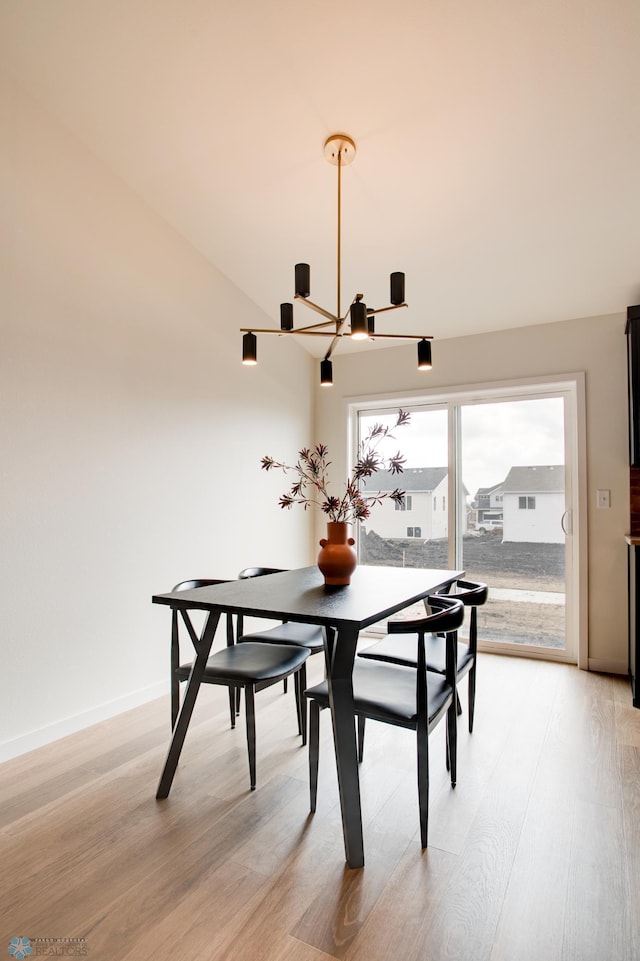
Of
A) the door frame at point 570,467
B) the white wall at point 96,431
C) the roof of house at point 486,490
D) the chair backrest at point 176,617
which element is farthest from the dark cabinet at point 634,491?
the white wall at point 96,431

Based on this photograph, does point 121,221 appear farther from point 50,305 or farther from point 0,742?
point 0,742

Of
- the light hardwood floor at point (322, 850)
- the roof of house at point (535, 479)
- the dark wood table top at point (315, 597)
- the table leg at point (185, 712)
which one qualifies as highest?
the roof of house at point (535, 479)

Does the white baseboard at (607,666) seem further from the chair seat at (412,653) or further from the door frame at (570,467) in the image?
the chair seat at (412,653)

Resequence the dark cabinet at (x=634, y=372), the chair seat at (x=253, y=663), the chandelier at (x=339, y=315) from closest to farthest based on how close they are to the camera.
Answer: the chandelier at (x=339, y=315), the chair seat at (x=253, y=663), the dark cabinet at (x=634, y=372)

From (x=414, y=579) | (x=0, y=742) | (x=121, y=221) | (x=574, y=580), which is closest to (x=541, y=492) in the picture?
(x=574, y=580)

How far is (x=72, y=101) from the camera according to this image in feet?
8.40

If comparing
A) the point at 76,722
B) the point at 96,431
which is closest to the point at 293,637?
the point at 76,722

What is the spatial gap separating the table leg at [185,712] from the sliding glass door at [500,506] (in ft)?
7.80

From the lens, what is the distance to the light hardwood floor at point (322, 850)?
137 centimetres

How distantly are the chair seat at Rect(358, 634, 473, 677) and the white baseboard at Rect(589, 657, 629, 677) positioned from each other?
1.48 meters

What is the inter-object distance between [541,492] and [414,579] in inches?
71.3

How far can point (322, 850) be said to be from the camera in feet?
5.60

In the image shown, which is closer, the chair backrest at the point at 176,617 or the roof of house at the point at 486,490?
the chair backrest at the point at 176,617

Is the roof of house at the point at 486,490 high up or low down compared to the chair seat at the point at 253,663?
up
